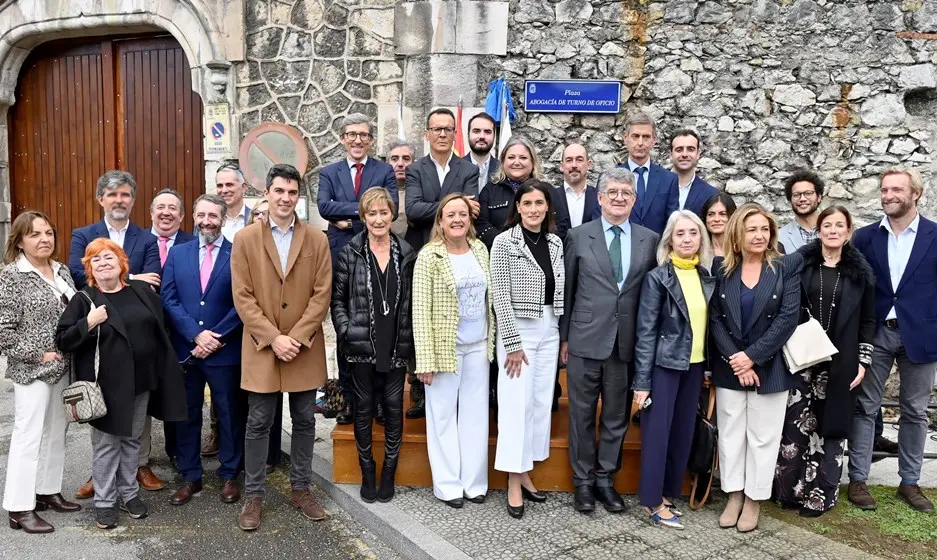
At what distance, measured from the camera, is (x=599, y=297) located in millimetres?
3746

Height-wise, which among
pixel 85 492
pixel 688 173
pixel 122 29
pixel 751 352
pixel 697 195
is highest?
pixel 122 29

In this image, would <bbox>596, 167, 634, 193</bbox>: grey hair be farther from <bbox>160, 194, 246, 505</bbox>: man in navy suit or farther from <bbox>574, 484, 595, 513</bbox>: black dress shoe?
<bbox>160, 194, 246, 505</bbox>: man in navy suit

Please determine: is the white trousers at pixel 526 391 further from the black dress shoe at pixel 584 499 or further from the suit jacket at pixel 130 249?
the suit jacket at pixel 130 249

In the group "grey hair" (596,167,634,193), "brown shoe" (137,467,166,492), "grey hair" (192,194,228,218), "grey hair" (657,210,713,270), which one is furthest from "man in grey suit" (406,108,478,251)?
"brown shoe" (137,467,166,492)

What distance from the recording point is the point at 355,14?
6555 millimetres

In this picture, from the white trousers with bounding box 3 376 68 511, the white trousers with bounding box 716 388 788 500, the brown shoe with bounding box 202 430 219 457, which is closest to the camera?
the white trousers with bounding box 3 376 68 511

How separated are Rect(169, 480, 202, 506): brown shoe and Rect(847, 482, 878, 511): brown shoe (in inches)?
154

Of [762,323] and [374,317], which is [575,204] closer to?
[762,323]

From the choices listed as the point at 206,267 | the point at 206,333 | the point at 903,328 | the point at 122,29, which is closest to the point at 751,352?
the point at 903,328

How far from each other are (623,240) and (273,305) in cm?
198

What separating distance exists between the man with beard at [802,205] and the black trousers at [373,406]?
2.52 m

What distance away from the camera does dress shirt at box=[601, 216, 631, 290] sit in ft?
12.5

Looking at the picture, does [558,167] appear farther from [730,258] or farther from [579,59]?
[730,258]

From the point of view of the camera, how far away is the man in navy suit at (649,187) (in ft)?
14.7
